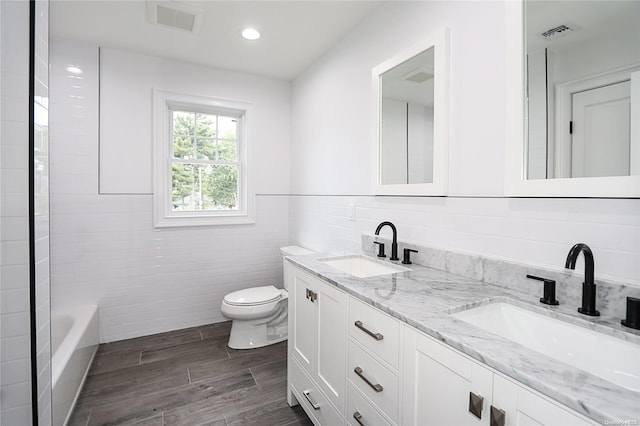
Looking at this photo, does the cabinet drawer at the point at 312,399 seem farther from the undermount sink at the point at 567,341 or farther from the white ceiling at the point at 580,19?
the white ceiling at the point at 580,19

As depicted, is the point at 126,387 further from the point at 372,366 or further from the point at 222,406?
the point at 372,366

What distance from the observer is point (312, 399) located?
171cm

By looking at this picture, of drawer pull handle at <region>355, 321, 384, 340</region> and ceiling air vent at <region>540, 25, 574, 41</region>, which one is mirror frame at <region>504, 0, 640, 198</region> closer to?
ceiling air vent at <region>540, 25, 574, 41</region>

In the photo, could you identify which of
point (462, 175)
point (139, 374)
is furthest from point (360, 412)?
point (139, 374)

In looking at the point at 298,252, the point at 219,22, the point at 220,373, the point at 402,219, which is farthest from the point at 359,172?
the point at 220,373

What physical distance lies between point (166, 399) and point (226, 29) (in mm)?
2607

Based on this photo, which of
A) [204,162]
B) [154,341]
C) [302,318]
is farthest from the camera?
[204,162]

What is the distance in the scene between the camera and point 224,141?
11.0 feet

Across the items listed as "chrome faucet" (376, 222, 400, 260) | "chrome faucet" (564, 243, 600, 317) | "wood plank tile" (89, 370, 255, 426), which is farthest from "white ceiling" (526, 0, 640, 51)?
"wood plank tile" (89, 370, 255, 426)

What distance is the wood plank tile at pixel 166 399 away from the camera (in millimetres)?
1884

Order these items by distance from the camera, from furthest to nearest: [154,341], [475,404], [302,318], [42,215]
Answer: [154,341] → [302,318] → [42,215] → [475,404]

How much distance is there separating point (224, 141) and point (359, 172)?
1676 millimetres

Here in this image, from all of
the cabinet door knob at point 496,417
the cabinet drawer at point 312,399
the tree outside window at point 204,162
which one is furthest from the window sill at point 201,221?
Answer: the cabinet door knob at point 496,417

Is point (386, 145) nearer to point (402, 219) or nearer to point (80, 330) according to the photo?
point (402, 219)
